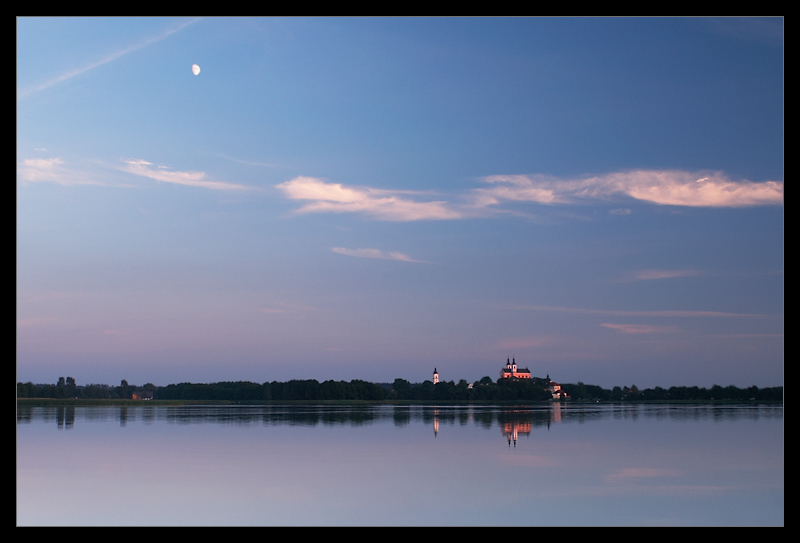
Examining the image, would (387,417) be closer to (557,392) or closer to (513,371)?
(557,392)

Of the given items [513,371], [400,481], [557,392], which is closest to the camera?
[400,481]

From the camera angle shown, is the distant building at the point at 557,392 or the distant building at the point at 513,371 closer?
the distant building at the point at 557,392

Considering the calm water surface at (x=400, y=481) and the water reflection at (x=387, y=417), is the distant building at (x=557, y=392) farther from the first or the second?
the calm water surface at (x=400, y=481)

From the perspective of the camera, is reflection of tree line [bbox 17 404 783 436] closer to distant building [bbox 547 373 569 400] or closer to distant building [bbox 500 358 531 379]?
distant building [bbox 547 373 569 400]

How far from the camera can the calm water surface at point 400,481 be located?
11.0 meters

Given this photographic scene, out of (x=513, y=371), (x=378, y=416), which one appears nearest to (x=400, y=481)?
(x=378, y=416)

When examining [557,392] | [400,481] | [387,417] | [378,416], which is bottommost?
[557,392]

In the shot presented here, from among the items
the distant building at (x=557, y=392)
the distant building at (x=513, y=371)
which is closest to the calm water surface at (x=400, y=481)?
the distant building at (x=557, y=392)

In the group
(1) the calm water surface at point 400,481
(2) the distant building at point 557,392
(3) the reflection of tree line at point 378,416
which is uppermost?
(1) the calm water surface at point 400,481

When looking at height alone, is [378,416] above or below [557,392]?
above

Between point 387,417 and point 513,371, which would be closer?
point 387,417

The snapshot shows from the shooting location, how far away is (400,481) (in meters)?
13.7
